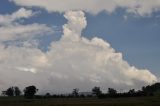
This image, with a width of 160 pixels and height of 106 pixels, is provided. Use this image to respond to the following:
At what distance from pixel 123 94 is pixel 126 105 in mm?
96450

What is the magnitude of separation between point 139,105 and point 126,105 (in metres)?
3.94

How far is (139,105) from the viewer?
9600 cm

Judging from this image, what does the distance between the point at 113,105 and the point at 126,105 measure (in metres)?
3.56

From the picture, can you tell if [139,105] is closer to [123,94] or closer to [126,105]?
[126,105]

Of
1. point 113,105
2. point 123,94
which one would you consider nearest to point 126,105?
point 113,105

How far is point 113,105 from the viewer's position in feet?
321

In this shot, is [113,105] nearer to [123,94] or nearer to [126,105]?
[126,105]

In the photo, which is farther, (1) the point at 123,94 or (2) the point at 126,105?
(1) the point at 123,94

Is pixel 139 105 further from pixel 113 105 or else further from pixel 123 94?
pixel 123 94

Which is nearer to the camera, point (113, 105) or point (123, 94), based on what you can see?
point (113, 105)

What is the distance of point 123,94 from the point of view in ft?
636

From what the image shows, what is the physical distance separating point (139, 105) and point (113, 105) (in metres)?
6.86

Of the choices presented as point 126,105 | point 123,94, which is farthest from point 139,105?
point 123,94

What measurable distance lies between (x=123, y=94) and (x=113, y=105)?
9746 centimetres
